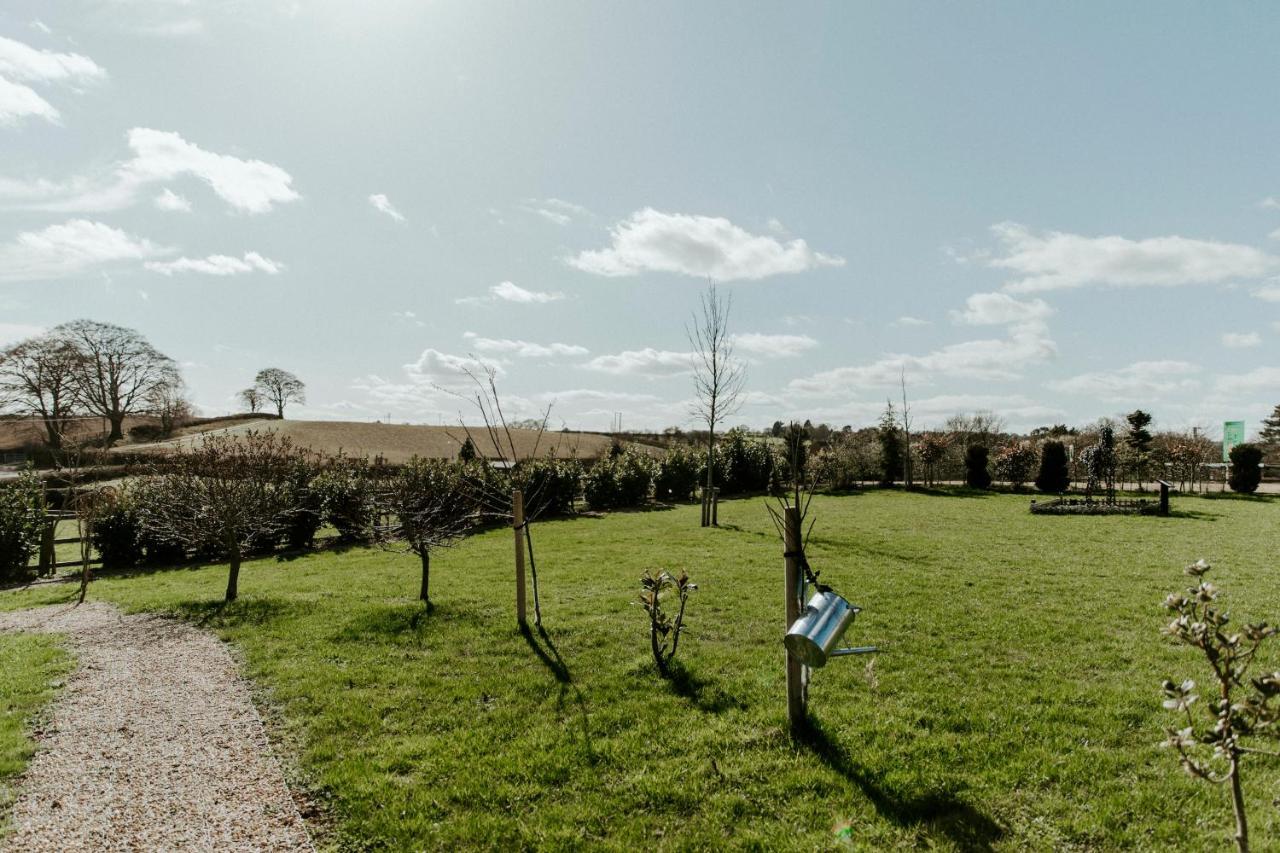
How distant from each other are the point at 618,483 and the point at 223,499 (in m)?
14.5

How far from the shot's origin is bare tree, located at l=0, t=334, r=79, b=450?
35.4 m

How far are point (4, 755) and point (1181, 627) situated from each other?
22.3ft

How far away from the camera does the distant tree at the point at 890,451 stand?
2864 centimetres

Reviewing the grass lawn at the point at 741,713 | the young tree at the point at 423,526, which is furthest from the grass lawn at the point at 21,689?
the young tree at the point at 423,526

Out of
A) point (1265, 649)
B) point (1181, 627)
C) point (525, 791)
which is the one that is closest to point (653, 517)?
point (1265, 649)

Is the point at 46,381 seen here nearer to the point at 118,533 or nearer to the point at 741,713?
the point at 118,533

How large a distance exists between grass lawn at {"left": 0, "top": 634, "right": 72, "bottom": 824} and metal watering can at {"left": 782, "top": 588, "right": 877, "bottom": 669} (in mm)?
4522

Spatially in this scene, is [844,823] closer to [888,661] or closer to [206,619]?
[888,661]

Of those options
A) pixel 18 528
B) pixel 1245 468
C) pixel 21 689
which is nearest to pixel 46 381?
pixel 18 528

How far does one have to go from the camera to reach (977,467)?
27.0 meters

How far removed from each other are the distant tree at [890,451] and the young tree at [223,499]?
77.7 feet

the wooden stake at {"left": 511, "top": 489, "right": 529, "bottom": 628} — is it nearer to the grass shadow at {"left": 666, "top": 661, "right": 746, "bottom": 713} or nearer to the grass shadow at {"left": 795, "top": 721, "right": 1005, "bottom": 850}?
the grass shadow at {"left": 666, "top": 661, "right": 746, "bottom": 713}

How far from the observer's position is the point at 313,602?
8.74 m

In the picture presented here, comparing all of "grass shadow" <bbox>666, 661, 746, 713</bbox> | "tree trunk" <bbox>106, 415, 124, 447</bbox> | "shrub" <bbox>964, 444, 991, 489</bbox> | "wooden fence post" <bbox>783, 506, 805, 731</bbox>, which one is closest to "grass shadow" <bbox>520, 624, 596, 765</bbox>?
"grass shadow" <bbox>666, 661, 746, 713</bbox>
